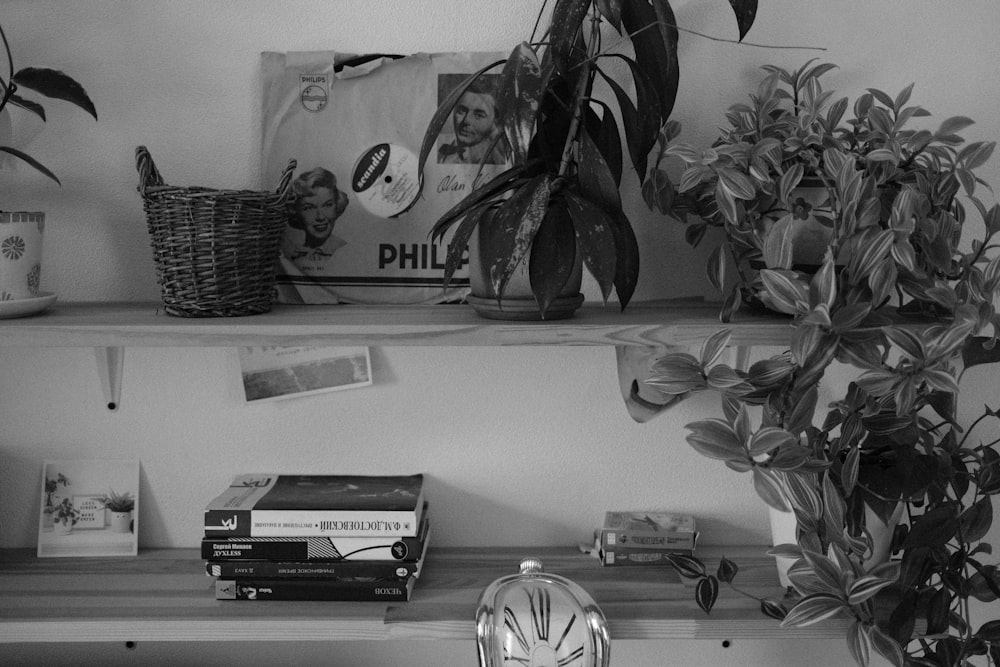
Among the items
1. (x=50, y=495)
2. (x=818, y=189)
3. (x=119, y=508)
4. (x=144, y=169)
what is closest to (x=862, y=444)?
(x=818, y=189)

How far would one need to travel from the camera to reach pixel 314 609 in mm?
1169

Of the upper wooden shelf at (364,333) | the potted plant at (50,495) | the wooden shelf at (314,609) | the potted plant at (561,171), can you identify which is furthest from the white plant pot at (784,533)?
the potted plant at (50,495)

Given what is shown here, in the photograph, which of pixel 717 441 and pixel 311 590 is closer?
pixel 717 441

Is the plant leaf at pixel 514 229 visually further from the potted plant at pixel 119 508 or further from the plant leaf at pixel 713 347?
the potted plant at pixel 119 508

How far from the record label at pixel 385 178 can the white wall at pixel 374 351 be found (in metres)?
0.15

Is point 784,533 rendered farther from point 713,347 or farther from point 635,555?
point 713,347

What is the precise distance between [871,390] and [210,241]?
819 millimetres

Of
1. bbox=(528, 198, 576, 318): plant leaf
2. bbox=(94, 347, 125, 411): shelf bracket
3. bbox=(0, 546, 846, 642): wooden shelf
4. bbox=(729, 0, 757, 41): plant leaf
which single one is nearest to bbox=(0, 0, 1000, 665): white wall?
bbox=(94, 347, 125, 411): shelf bracket

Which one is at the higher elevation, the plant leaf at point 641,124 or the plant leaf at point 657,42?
the plant leaf at point 657,42

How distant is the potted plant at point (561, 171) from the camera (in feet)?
3.31

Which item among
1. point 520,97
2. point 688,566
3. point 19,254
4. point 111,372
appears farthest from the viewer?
point 111,372

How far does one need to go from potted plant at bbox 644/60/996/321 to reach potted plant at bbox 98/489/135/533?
3.01 feet

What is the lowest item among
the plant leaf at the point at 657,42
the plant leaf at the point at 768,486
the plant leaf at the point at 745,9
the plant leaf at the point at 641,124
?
the plant leaf at the point at 768,486

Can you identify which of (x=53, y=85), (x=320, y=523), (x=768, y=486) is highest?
(x=53, y=85)
